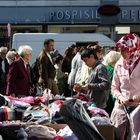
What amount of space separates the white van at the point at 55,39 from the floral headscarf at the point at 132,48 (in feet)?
33.1

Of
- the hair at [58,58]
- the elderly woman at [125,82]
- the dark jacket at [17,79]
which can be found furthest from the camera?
the hair at [58,58]

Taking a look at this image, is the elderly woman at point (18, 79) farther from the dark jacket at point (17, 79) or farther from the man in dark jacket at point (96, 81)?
the man in dark jacket at point (96, 81)

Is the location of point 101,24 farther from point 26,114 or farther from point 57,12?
point 26,114

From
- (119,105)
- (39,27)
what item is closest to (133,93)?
(119,105)

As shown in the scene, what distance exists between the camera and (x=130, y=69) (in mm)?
6414

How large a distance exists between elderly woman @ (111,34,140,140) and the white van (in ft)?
33.0

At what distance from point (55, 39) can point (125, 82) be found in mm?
11011

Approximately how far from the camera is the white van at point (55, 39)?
16.9 m

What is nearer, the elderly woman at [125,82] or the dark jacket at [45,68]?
the elderly woman at [125,82]

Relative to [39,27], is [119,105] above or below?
below

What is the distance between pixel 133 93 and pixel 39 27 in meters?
19.6

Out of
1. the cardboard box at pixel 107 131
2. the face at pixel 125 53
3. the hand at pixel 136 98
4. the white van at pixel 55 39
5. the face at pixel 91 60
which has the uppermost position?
the white van at pixel 55 39

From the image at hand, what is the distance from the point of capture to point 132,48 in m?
6.47

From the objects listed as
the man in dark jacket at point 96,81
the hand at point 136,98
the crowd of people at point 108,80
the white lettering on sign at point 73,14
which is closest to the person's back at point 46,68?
the crowd of people at point 108,80
